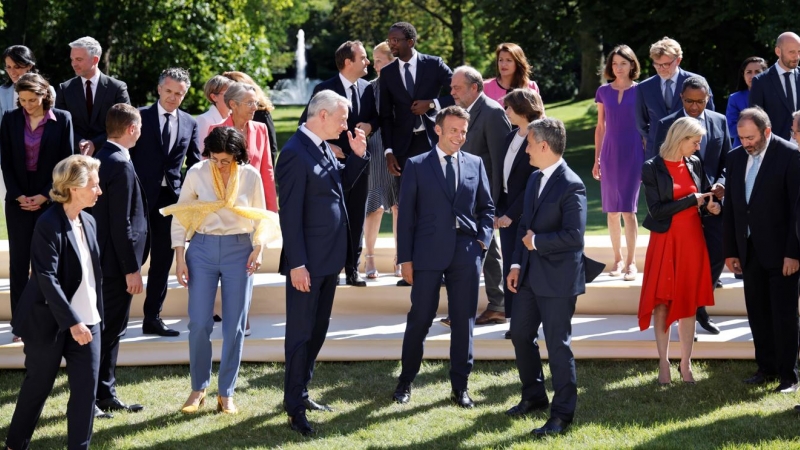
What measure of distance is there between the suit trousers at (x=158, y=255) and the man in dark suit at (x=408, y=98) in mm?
1846

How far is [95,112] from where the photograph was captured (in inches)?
327

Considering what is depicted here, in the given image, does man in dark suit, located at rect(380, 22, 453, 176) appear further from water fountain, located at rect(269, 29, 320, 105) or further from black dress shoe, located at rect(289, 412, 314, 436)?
water fountain, located at rect(269, 29, 320, 105)

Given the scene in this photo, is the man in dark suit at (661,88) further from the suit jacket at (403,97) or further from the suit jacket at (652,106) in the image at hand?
the suit jacket at (403,97)

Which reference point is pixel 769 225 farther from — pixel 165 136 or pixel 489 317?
pixel 165 136

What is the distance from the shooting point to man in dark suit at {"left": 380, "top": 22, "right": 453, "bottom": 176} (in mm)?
8664

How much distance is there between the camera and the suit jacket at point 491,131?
7.82 meters

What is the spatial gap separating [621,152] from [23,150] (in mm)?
4791

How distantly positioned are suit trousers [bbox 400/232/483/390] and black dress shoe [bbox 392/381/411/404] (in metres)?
0.16

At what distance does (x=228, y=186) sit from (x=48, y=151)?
1.80 metres

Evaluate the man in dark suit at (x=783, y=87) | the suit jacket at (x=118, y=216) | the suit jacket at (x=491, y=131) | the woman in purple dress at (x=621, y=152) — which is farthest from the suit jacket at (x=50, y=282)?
the man in dark suit at (x=783, y=87)

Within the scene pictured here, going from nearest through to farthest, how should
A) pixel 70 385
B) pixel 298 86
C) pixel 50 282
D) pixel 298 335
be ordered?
1. pixel 50 282
2. pixel 70 385
3. pixel 298 335
4. pixel 298 86

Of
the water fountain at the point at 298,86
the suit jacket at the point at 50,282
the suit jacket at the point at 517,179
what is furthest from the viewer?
the water fountain at the point at 298,86

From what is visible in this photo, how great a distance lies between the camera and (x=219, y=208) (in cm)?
645

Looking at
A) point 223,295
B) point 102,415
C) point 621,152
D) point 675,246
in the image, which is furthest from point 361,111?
point 102,415
